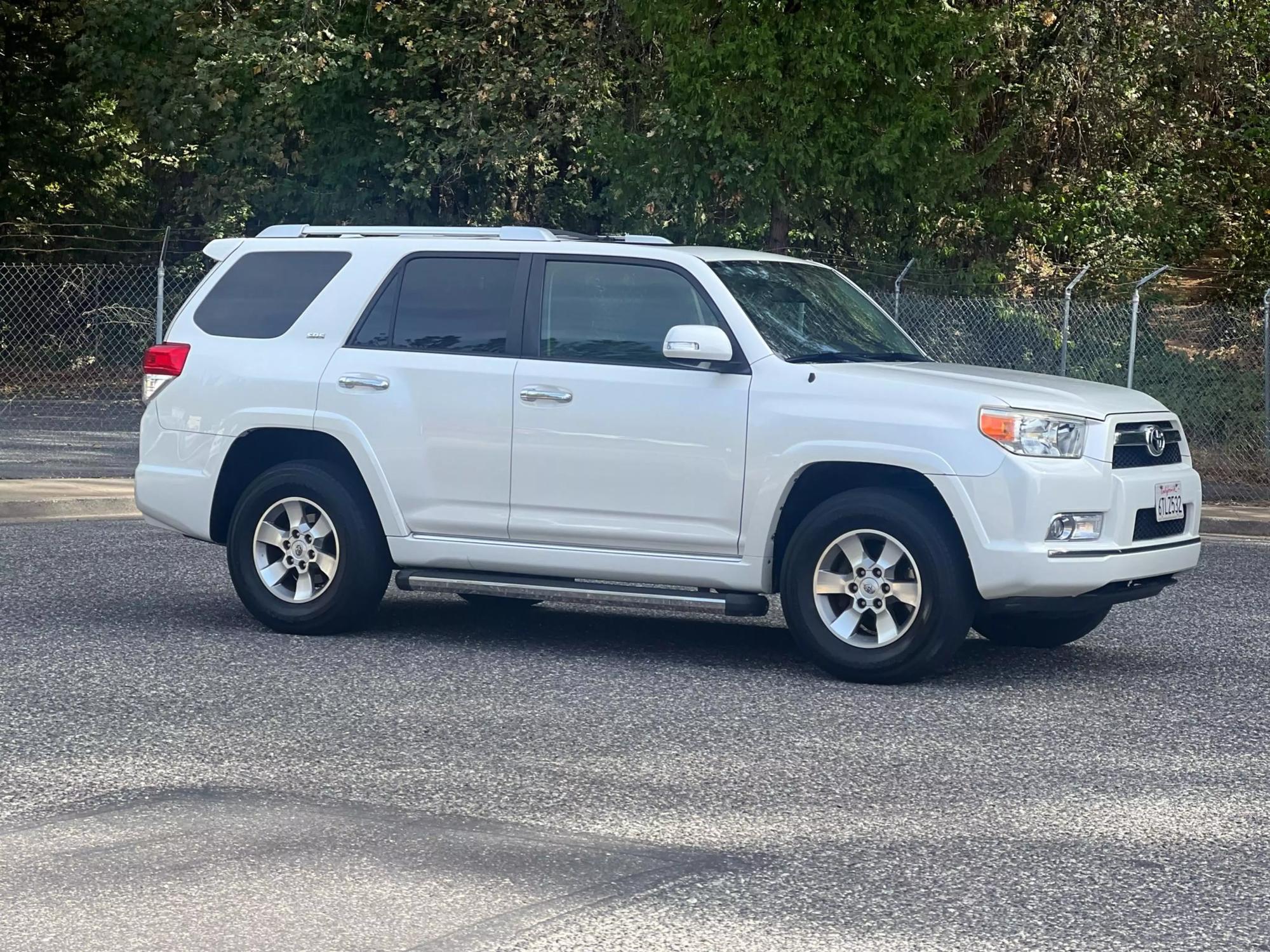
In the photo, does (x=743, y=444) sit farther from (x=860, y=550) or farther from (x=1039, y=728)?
(x=1039, y=728)

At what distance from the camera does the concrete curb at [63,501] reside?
15328 millimetres

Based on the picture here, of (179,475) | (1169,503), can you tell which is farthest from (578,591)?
(1169,503)

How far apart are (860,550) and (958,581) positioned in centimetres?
46

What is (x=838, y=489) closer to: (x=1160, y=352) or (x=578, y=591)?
(x=578, y=591)

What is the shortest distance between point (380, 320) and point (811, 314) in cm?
217

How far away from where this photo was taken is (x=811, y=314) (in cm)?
949

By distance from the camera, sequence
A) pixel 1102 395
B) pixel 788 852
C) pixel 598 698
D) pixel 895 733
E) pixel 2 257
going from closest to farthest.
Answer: pixel 788 852, pixel 895 733, pixel 598 698, pixel 1102 395, pixel 2 257

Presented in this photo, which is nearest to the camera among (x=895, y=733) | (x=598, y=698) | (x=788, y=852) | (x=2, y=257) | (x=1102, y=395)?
(x=788, y=852)

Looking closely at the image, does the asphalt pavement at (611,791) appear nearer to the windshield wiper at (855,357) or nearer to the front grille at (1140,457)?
the front grille at (1140,457)

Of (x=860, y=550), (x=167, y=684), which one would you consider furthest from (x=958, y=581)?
(x=167, y=684)

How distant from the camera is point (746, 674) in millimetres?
8945

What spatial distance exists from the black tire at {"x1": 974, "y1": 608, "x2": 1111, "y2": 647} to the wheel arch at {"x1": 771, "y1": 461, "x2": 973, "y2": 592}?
127cm

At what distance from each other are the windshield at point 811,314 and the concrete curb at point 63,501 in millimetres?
7861

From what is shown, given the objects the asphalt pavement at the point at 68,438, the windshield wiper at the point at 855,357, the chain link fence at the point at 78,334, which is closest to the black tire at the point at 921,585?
the windshield wiper at the point at 855,357
